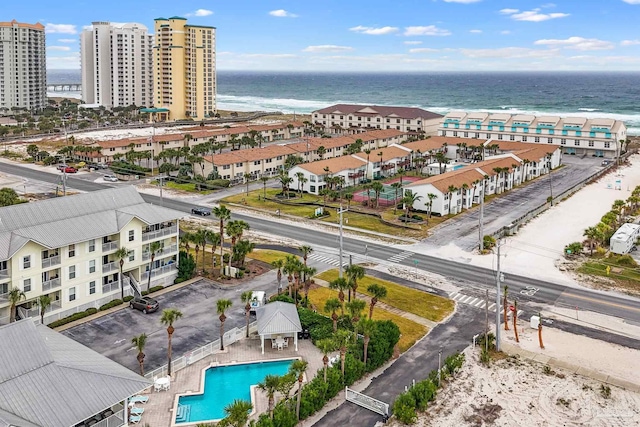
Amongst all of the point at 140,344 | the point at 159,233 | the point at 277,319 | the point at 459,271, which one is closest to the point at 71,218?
the point at 159,233

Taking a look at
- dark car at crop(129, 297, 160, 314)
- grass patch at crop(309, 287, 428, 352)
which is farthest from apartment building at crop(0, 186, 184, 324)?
grass patch at crop(309, 287, 428, 352)

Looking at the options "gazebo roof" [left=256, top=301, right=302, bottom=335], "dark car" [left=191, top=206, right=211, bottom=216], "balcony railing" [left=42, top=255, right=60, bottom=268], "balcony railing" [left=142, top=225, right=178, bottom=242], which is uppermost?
"balcony railing" [left=142, top=225, right=178, bottom=242]

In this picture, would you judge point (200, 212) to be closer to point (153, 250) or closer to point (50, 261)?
point (153, 250)

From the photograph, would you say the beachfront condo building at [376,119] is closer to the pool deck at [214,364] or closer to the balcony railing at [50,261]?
the pool deck at [214,364]

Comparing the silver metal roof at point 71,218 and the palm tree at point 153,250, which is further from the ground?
the silver metal roof at point 71,218

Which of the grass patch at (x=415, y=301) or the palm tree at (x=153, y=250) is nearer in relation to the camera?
the grass patch at (x=415, y=301)

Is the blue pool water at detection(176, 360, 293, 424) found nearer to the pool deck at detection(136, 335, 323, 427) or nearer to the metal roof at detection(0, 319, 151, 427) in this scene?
the pool deck at detection(136, 335, 323, 427)

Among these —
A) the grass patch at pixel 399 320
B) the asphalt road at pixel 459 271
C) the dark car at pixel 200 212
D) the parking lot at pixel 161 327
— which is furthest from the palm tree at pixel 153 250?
the dark car at pixel 200 212

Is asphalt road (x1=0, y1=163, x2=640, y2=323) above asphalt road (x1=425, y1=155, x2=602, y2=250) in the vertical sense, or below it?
below
